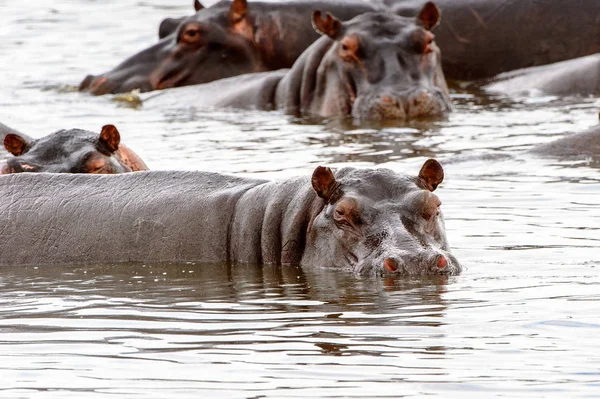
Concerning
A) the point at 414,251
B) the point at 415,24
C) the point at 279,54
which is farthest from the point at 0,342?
the point at 279,54

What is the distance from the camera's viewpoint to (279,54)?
59.9 ft

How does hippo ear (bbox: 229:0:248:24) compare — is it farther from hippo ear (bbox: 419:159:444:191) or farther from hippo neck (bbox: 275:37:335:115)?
hippo ear (bbox: 419:159:444:191)

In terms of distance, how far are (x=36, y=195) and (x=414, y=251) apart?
2.40 metres

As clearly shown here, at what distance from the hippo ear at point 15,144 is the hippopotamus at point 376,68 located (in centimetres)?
556

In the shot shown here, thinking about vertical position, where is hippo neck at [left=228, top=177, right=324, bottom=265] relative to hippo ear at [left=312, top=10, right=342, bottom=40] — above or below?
below

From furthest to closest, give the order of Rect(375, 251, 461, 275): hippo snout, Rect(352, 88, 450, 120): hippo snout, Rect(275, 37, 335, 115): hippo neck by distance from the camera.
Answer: Rect(275, 37, 335, 115): hippo neck < Rect(352, 88, 450, 120): hippo snout < Rect(375, 251, 461, 275): hippo snout

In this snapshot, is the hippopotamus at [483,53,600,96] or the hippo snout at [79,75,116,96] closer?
the hippopotamus at [483,53,600,96]

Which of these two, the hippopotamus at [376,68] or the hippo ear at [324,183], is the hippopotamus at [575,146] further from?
the hippo ear at [324,183]

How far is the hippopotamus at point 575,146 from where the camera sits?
1179cm

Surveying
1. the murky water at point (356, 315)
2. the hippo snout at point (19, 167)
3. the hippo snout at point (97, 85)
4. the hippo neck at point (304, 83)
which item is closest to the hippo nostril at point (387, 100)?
the hippo neck at point (304, 83)

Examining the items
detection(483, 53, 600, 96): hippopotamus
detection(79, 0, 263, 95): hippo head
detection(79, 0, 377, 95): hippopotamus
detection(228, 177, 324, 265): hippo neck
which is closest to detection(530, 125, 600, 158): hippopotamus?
detection(228, 177, 324, 265): hippo neck

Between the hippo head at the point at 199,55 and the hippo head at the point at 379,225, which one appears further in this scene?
the hippo head at the point at 199,55

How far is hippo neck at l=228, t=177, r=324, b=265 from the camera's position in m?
8.07

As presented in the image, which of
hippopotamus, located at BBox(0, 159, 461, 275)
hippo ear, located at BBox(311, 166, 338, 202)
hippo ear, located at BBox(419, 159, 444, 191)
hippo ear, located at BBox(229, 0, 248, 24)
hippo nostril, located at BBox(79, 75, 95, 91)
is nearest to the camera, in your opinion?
hippopotamus, located at BBox(0, 159, 461, 275)
